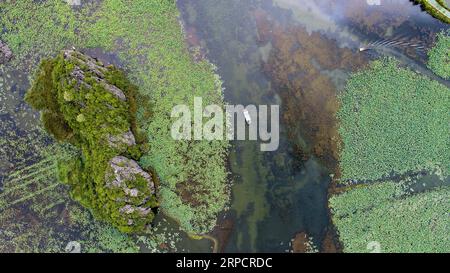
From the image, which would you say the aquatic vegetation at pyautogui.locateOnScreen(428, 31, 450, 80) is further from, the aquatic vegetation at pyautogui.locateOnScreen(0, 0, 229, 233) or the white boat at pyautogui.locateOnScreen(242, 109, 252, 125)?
the aquatic vegetation at pyautogui.locateOnScreen(0, 0, 229, 233)

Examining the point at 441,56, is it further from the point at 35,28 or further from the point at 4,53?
the point at 4,53

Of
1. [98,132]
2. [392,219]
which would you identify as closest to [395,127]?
[392,219]

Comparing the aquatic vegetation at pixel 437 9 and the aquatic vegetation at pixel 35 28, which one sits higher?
the aquatic vegetation at pixel 437 9

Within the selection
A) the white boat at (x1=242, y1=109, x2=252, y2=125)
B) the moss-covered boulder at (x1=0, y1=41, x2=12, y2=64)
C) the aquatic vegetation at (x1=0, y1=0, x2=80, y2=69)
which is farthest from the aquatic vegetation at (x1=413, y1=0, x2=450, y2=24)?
the moss-covered boulder at (x1=0, y1=41, x2=12, y2=64)

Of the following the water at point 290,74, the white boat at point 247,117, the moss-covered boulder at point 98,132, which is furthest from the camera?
the water at point 290,74

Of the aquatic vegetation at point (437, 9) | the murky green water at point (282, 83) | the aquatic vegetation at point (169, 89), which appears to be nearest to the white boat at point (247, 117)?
the murky green water at point (282, 83)

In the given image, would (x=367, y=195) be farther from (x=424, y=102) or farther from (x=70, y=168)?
(x=70, y=168)

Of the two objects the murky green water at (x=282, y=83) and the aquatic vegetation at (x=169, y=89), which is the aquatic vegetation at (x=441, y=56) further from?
the aquatic vegetation at (x=169, y=89)
